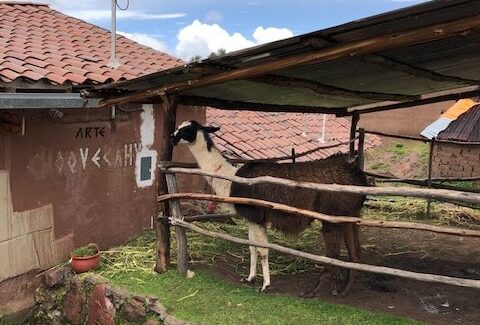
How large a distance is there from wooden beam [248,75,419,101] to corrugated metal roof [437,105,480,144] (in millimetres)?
7463

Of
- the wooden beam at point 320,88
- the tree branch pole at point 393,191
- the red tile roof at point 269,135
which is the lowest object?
the tree branch pole at point 393,191

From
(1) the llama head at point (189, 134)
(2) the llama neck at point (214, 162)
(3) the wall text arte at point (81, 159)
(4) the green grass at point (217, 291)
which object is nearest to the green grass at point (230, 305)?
(4) the green grass at point (217, 291)

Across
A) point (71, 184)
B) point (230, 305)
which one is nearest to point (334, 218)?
point (230, 305)

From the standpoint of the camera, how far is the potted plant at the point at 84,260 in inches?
215

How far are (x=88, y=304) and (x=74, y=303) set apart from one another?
252mm

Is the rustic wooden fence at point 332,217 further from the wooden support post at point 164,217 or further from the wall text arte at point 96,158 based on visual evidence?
the wall text arte at point 96,158

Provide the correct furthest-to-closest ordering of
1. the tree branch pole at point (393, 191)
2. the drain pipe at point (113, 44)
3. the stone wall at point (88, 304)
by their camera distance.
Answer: the drain pipe at point (113, 44) < the stone wall at point (88, 304) < the tree branch pole at point (393, 191)

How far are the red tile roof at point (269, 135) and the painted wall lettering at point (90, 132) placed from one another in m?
2.70

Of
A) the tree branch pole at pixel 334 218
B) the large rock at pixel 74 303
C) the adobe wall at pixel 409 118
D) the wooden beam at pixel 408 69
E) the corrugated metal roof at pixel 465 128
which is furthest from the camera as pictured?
the adobe wall at pixel 409 118

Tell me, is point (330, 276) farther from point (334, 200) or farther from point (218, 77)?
point (218, 77)

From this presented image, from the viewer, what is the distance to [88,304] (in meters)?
5.19

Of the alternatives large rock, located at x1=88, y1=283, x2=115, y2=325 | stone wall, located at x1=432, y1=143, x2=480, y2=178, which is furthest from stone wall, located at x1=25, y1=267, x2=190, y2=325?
stone wall, located at x1=432, y1=143, x2=480, y2=178

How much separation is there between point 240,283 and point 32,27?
5.19m

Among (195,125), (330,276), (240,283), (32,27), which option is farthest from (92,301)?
(32,27)
